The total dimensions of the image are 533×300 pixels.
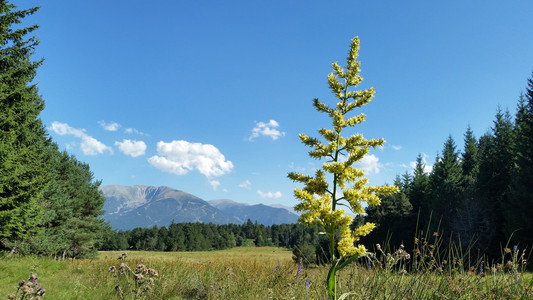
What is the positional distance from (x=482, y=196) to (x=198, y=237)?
4157 inches

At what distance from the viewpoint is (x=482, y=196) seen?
1200 inches

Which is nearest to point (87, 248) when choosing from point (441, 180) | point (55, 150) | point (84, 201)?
point (84, 201)

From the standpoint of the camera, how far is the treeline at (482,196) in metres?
23.5

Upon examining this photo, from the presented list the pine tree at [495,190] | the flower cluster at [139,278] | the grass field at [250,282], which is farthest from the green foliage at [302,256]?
the pine tree at [495,190]

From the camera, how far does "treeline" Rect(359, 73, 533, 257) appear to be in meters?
23.5

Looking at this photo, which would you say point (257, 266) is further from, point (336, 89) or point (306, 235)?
point (306, 235)

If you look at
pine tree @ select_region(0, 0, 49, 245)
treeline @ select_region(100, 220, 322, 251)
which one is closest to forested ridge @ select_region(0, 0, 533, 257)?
pine tree @ select_region(0, 0, 49, 245)

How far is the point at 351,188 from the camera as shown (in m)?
3.19

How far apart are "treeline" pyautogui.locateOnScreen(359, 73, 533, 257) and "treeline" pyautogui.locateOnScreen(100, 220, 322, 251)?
2017 inches

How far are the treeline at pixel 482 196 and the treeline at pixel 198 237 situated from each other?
51.2 m

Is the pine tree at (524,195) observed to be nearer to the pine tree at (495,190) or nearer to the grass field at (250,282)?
the pine tree at (495,190)

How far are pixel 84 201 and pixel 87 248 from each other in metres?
5.58

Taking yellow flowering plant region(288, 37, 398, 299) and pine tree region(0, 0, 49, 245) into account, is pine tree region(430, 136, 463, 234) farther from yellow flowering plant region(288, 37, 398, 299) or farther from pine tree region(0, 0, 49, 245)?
pine tree region(0, 0, 49, 245)

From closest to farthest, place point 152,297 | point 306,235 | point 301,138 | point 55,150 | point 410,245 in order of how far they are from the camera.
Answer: point 301,138 → point 152,297 → point 55,150 → point 410,245 → point 306,235
